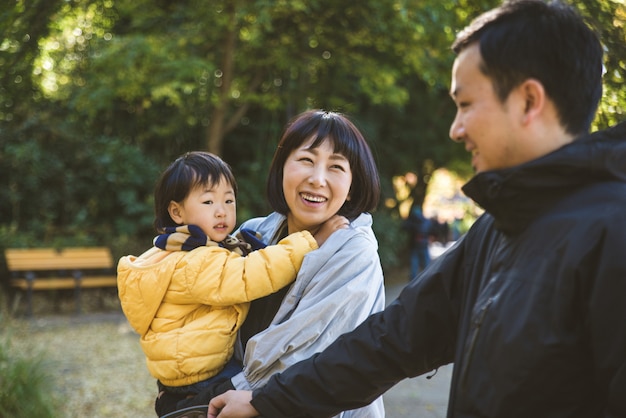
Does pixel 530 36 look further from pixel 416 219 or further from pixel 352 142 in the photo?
pixel 416 219

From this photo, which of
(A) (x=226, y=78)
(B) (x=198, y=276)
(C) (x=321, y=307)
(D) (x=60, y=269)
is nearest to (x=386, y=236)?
(A) (x=226, y=78)

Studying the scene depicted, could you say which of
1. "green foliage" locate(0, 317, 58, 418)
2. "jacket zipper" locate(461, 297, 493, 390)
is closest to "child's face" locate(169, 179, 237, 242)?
"jacket zipper" locate(461, 297, 493, 390)

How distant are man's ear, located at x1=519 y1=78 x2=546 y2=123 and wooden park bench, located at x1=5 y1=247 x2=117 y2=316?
32.2ft

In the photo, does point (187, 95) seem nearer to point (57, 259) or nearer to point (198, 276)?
point (57, 259)

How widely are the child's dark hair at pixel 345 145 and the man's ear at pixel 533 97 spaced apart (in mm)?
1034

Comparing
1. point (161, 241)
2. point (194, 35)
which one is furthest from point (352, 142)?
point (194, 35)

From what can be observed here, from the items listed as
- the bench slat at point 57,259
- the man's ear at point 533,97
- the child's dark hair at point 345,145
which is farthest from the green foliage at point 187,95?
the man's ear at point 533,97

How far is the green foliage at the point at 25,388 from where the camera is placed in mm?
4980

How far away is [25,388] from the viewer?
5258 millimetres

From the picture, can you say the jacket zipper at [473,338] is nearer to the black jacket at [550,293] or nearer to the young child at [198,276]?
the black jacket at [550,293]

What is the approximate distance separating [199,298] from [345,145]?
754 millimetres

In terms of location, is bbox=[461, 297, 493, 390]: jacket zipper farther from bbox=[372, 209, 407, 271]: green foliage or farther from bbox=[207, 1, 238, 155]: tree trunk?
bbox=[372, 209, 407, 271]: green foliage

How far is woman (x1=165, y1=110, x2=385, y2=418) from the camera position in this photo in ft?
6.89

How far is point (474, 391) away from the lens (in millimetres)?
1454
